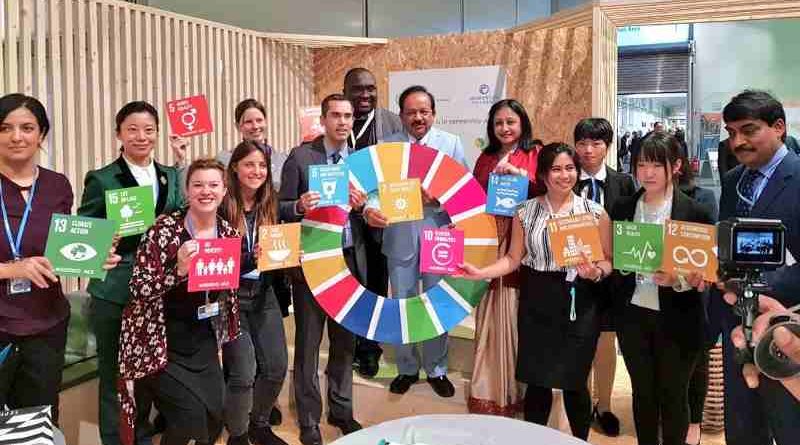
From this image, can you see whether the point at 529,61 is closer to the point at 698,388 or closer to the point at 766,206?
the point at 698,388

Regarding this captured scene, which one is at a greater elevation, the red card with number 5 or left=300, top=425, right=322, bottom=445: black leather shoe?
the red card with number 5

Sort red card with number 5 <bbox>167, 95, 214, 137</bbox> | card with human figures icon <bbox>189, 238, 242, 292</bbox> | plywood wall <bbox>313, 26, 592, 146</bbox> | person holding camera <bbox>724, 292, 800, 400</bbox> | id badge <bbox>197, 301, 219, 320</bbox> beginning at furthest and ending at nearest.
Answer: plywood wall <bbox>313, 26, 592, 146</bbox> → red card with number 5 <bbox>167, 95, 214, 137</bbox> → id badge <bbox>197, 301, 219, 320</bbox> → card with human figures icon <bbox>189, 238, 242, 292</bbox> → person holding camera <bbox>724, 292, 800, 400</bbox>

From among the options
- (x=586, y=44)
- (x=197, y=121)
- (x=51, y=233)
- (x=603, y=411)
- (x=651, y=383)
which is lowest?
(x=603, y=411)

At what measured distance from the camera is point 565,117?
5215 mm

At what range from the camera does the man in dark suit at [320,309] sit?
10.1 ft

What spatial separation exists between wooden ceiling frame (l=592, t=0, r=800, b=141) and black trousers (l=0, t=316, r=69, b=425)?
3.34 metres

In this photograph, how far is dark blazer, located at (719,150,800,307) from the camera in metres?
2.10

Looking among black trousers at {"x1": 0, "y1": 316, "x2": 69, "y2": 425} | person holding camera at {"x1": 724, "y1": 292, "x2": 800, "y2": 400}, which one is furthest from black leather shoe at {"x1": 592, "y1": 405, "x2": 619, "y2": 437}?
black trousers at {"x1": 0, "y1": 316, "x2": 69, "y2": 425}

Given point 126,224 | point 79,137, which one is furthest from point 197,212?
point 79,137

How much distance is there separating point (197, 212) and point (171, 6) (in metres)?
3.59

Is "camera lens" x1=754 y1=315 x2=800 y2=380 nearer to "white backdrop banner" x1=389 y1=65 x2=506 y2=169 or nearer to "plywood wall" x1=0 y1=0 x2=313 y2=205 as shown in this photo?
"plywood wall" x1=0 y1=0 x2=313 y2=205

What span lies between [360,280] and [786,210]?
73.0 inches

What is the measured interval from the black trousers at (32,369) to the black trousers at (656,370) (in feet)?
7.12

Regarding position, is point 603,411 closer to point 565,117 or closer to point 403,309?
point 403,309
